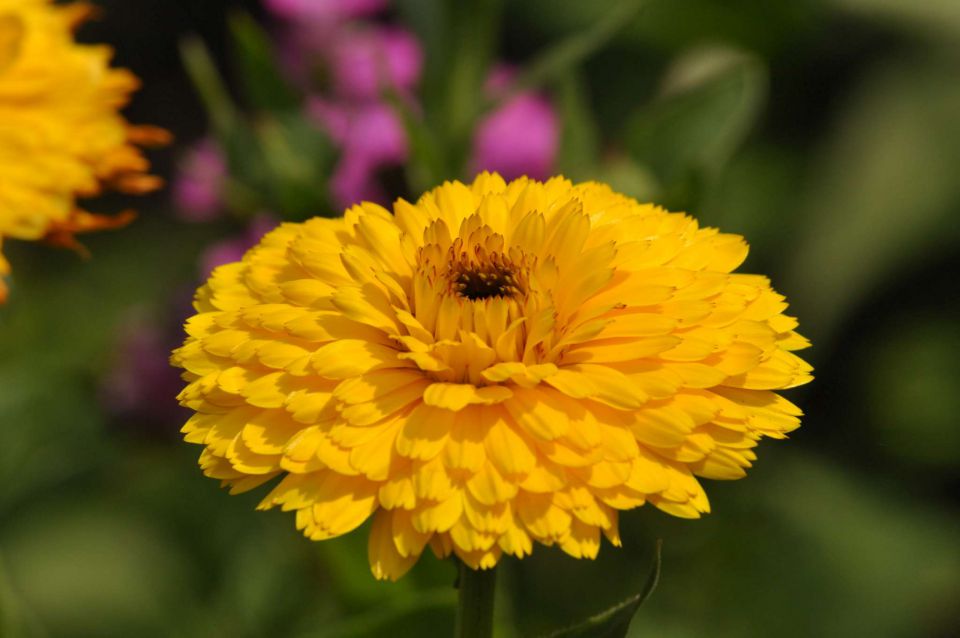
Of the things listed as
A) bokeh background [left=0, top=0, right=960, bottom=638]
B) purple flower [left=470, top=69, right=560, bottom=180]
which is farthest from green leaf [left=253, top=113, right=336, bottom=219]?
purple flower [left=470, top=69, right=560, bottom=180]

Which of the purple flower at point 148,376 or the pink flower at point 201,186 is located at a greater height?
the pink flower at point 201,186

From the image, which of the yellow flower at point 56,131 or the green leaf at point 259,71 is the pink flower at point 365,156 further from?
the yellow flower at point 56,131

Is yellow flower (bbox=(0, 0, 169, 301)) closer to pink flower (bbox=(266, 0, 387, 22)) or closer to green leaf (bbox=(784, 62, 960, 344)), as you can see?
pink flower (bbox=(266, 0, 387, 22))

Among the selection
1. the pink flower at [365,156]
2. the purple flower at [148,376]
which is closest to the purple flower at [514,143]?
the pink flower at [365,156]

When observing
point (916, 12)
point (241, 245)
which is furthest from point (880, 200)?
point (241, 245)

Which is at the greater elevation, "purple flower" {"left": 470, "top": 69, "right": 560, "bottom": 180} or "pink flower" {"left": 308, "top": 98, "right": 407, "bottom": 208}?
"purple flower" {"left": 470, "top": 69, "right": 560, "bottom": 180}

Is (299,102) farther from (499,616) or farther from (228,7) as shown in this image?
(228,7)
